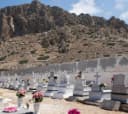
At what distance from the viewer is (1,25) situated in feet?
549

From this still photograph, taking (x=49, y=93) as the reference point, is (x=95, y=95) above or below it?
above

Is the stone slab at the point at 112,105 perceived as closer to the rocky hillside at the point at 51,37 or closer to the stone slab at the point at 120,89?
the stone slab at the point at 120,89

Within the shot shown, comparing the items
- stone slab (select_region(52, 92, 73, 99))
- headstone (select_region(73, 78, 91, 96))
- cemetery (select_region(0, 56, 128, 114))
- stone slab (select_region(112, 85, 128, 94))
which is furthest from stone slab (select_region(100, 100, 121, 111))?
stone slab (select_region(52, 92, 73, 99))

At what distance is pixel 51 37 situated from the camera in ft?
385

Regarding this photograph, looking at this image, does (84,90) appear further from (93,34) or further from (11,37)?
(11,37)

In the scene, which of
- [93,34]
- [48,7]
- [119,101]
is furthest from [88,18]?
[119,101]

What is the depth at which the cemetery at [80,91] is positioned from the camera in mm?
16141

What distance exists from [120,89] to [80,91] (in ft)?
20.4

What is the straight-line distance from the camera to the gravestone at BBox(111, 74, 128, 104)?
16.7 meters

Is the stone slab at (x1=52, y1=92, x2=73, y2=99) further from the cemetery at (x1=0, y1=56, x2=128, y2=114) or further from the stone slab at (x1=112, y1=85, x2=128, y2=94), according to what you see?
the stone slab at (x1=112, y1=85, x2=128, y2=94)

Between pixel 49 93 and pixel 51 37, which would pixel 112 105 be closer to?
pixel 49 93

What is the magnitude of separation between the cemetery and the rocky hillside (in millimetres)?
51355

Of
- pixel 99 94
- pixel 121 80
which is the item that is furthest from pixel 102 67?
pixel 121 80

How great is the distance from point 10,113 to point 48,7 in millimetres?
165294
